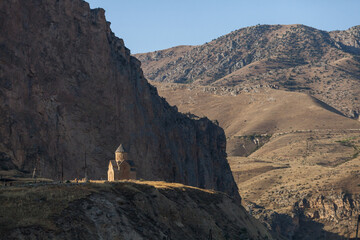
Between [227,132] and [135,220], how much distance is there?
521ft

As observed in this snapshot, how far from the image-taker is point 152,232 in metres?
Answer: 40.0

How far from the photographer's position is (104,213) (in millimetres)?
38000

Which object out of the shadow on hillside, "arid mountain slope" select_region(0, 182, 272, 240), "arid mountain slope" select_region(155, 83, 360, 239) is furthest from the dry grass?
the shadow on hillside

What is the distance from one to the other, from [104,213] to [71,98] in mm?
32737

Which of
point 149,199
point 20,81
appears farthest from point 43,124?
point 149,199

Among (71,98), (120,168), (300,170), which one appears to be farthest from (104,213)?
(300,170)

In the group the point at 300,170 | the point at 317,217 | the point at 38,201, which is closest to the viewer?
the point at 38,201

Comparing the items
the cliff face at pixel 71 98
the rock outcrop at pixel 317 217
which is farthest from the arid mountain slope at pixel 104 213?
the rock outcrop at pixel 317 217

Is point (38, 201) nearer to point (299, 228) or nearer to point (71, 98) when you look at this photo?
point (71, 98)

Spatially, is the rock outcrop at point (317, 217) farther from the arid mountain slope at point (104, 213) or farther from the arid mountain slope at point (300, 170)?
the arid mountain slope at point (104, 213)

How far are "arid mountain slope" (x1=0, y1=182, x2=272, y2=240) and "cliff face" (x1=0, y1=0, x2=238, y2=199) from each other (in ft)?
53.4

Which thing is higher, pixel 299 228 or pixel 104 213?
pixel 104 213

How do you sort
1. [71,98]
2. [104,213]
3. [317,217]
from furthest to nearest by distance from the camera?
[317,217]
[71,98]
[104,213]

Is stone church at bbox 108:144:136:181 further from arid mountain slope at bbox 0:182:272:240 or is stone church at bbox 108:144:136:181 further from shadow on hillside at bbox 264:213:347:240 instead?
shadow on hillside at bbox 264:213:347:240
